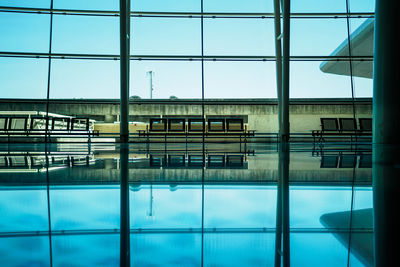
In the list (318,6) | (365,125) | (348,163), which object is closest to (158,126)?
(365,125)

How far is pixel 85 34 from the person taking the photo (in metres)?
10.1

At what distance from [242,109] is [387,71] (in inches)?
229

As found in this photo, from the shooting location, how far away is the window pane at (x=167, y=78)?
979cm

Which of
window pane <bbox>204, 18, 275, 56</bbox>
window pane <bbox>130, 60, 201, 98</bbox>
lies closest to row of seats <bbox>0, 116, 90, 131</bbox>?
window pane <bbox>130, 60, 201, 98</bbox>

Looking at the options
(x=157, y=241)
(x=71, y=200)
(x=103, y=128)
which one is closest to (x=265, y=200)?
(x=157, y=241)

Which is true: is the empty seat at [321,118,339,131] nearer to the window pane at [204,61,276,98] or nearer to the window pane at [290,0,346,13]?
the window pane at [204,61,276,98]

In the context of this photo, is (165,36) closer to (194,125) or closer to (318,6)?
(194,125)

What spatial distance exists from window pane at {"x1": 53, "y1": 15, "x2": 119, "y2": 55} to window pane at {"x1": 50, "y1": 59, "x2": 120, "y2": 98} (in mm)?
389

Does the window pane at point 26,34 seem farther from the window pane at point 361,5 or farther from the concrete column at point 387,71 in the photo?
the window pane at point 361,5

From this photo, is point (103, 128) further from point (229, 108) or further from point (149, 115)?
point (229, 108)

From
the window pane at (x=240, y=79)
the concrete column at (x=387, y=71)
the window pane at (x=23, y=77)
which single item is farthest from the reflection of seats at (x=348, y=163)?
the window pane at (x=23, y=77)

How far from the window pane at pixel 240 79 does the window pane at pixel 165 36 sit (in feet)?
2.81

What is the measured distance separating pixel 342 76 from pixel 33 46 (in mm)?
9942

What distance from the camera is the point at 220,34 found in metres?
10.1
